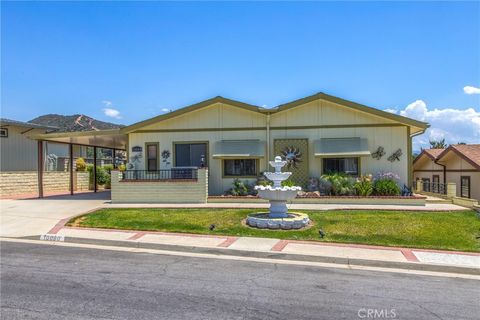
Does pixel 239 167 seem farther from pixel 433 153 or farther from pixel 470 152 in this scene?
pixel 433 153

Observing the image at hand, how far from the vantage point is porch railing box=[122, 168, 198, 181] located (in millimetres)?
17641

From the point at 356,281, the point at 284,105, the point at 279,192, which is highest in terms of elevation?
the point at 284,105

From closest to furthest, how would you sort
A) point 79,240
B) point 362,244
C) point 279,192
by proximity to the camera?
point 362,244, point 79,240, point 279,192

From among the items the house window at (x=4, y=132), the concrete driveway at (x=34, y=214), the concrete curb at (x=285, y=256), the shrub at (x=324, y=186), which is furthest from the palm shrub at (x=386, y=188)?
the house window at (x=4, y=132)

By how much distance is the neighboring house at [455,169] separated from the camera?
72.3 ft

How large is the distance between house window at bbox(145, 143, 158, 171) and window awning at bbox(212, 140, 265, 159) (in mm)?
2888

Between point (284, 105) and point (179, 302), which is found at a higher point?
point (284, 105)

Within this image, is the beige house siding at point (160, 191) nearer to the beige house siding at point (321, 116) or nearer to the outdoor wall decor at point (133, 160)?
the outdoor wall decor at point (133, 160)

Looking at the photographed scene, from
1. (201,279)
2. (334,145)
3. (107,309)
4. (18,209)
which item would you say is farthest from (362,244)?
(18,209)

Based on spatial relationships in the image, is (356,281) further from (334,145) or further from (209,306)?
(334,145)

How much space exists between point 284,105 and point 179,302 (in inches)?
512

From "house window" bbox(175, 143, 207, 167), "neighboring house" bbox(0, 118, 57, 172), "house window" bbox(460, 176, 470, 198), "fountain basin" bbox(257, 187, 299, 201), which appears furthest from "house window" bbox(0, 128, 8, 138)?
"house window" bbox(460, 176, 470, 198)

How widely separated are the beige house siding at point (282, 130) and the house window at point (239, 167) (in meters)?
0.27

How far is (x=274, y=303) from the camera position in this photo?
543 centimetres
